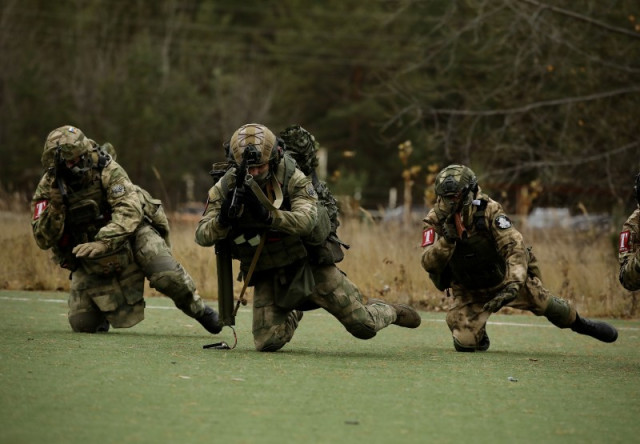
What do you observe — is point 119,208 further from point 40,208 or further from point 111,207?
point 40,208

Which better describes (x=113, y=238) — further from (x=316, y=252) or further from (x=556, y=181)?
(x=556, y=181)

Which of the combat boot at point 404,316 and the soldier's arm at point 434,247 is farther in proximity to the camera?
the combat boot at point 404,316

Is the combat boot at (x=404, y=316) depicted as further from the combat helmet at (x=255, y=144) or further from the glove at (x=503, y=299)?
the combat helmet at (x=255, y=144)

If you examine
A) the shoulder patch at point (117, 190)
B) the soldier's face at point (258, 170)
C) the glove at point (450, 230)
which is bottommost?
the glove at point (450, 230)

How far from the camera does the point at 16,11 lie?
5162 cm

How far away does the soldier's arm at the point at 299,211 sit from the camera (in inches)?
328

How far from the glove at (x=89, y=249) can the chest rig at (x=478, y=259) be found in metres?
2.92

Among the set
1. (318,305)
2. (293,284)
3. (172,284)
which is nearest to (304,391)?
(293,284)

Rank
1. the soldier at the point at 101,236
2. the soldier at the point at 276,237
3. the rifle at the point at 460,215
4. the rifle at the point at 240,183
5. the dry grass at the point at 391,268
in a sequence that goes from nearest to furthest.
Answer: the rifle at the point at 240,183 < the soldier at the point at 276,237 < the rifle at the point at 460,215 < the soldier at the point at 101,236 < the dry grass at the point at 391,268

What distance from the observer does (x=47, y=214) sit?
9.63m

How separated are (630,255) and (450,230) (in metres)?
1.49

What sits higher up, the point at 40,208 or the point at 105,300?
the point at 40,208

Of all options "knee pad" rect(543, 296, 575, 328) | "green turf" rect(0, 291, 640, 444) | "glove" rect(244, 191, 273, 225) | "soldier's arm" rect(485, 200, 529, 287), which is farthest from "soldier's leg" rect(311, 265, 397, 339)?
"knee pad" rect(543, 296, 575, 328)

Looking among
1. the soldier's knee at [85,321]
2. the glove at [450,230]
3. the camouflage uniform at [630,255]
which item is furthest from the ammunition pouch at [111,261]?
the camouflage uniform at [630,255]
